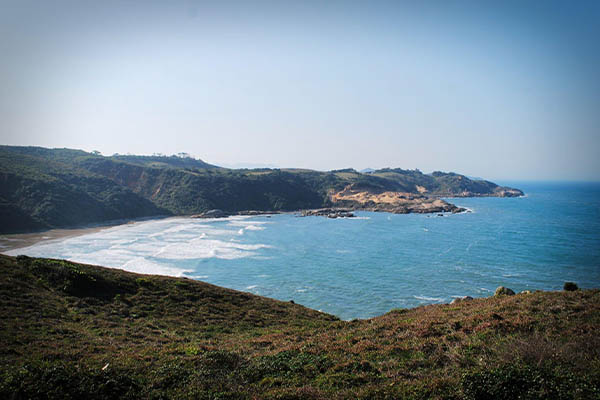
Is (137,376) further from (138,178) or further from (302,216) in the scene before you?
(138,178)

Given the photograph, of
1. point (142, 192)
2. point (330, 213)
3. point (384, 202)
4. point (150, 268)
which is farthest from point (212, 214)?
point (384, 202)

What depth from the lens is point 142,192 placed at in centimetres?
12456

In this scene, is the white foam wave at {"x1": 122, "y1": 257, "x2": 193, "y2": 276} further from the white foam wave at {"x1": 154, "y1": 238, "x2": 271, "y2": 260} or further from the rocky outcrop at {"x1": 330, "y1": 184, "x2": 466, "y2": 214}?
the rocky outcrop at {"x1": 330, "y1": 184, "x2": 466, "y2": 214}

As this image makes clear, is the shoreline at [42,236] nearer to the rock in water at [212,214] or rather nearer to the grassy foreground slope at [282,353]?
the rock in water at [212,214]

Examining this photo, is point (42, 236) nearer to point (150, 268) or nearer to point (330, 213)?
point (150, 268)

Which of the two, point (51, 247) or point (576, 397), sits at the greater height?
point (576, 397)

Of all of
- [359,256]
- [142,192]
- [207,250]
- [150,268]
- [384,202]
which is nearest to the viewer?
[150,268]

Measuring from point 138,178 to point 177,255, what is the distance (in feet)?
301

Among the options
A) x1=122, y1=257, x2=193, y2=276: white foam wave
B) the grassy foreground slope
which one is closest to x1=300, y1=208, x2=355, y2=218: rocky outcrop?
x1=122, y1=257, x2=193, y2=276: white foam wave

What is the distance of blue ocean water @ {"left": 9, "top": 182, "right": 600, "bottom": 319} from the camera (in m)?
37.6

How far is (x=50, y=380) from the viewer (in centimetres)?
741

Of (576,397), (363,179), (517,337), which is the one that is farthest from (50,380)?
(363,179)

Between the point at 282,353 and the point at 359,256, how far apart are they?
150 ft

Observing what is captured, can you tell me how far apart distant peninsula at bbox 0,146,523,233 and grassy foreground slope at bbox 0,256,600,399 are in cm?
7237
